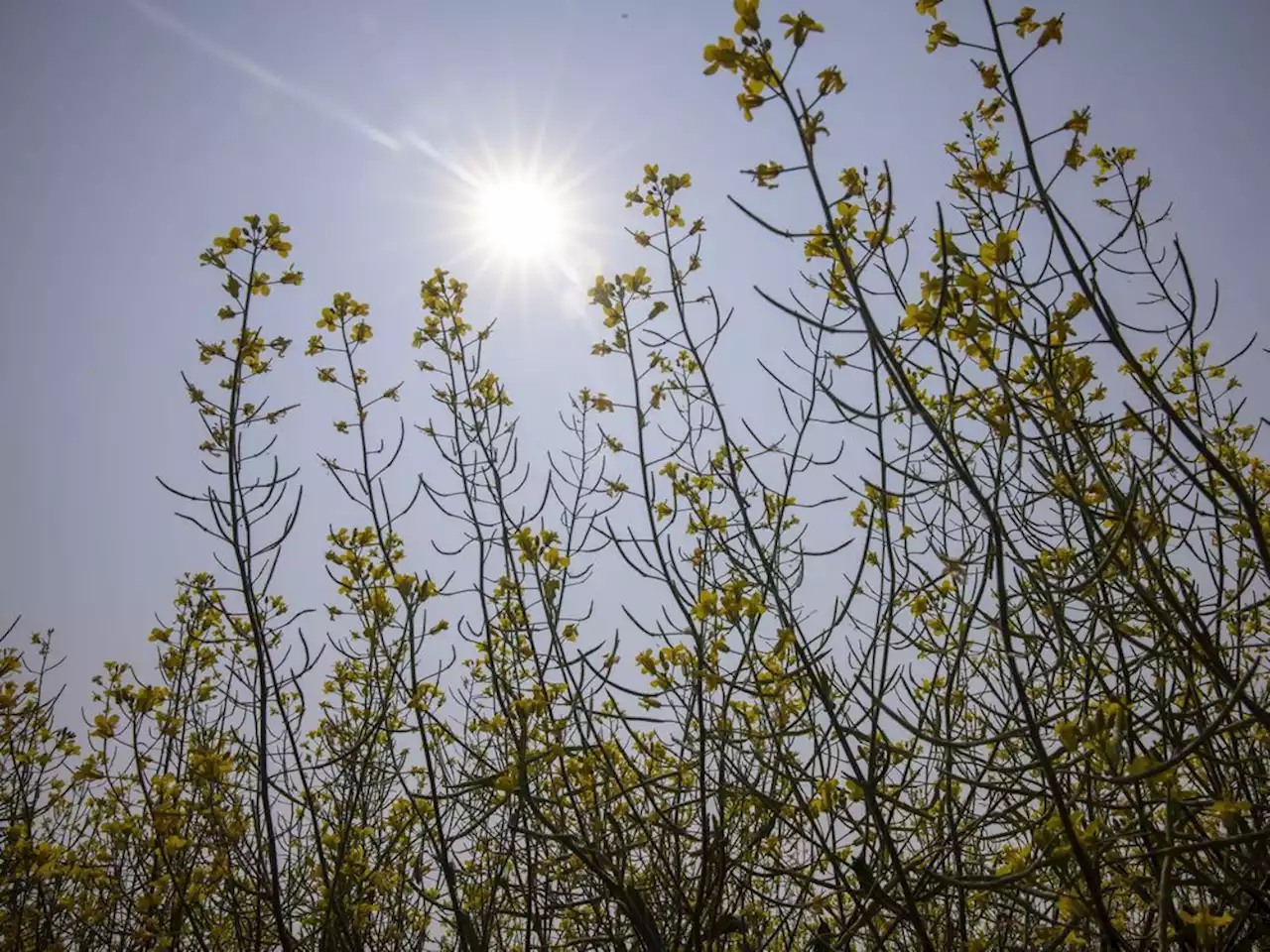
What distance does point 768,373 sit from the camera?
2.21m

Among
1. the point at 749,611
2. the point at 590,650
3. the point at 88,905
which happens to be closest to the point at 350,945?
the point at 590,650

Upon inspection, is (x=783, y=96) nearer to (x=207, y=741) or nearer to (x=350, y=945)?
(x=350, y=945)

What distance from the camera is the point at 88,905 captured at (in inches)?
133

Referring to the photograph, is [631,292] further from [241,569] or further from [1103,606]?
[1103,606]

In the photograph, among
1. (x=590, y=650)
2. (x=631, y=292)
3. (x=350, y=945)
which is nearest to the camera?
(x=350, y=945)

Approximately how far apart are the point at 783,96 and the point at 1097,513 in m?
0.94

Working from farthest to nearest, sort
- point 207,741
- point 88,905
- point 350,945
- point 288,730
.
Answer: point 207,741
point 88,905
point 288,730
point 350,945

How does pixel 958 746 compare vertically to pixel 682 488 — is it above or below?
below

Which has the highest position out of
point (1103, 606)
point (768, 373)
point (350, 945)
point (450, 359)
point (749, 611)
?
point (450, 359)

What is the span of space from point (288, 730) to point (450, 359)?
1815 mm

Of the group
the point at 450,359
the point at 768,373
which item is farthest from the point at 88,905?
the point at 768,373

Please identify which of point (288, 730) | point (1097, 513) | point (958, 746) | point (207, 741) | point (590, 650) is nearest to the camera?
point (958, 746)

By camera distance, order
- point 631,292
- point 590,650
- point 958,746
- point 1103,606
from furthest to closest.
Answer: point 631,292, point 590,650, point 1103,606, point 958,746

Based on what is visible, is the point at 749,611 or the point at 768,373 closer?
the point at 749,611
